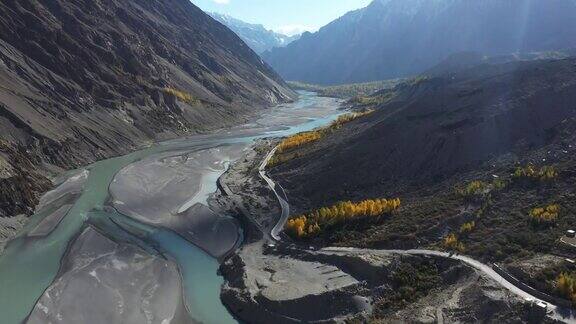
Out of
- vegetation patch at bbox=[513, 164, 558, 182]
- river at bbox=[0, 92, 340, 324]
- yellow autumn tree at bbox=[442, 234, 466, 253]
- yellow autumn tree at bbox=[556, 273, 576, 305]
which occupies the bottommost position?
river at bbox=[0, 92, 340, 324]

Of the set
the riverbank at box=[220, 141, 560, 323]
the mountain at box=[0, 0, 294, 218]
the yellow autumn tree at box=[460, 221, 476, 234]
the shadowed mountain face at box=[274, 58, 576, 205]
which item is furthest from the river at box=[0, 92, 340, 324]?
the yellow autumn tree at box=[460, 221, 476, 234]

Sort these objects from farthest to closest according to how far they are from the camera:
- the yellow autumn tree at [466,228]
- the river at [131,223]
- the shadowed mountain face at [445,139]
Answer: the shadowed mountain face at [445,139] → the yellow autumn tree at [466,228] → the river at [131,223]

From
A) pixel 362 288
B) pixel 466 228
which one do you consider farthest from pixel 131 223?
pixel 466 228

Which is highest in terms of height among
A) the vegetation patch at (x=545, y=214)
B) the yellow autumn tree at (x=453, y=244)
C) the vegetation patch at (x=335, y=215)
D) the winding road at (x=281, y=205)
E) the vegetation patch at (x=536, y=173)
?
the vegetation patch at (x=536, y=173)

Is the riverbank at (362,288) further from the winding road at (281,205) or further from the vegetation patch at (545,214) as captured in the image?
the vegetation patch at (545,214)

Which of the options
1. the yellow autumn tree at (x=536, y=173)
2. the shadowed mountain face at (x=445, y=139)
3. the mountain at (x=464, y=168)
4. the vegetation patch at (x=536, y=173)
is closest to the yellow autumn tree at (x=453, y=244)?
the mountain at (x=464, y=168)

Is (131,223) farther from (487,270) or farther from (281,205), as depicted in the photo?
(487,270)

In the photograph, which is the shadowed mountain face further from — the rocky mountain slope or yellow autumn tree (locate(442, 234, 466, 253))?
yellow autumn tree (locate(442, 234, 466, 253))

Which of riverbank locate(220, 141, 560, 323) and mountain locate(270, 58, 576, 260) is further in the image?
mountain locate(270, 58, 576, 260)
